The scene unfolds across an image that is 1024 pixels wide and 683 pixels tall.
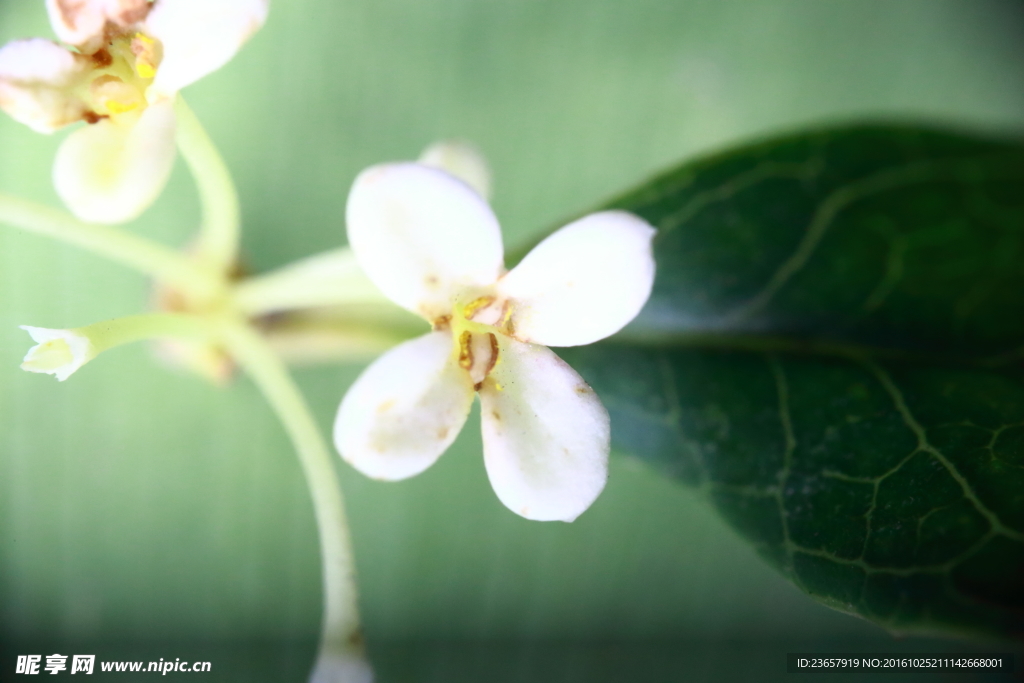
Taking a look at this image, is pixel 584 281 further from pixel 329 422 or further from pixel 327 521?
pixel 329 422

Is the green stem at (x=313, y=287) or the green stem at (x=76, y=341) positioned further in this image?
the green stem at (x=313, y=287)

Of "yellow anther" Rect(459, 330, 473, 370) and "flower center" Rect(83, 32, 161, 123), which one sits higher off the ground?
"flower center" Rect(83, 32, 161, 123)

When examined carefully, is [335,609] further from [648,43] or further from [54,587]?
[648,43]

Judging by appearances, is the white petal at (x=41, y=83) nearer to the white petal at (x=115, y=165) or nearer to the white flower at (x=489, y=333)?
the white petal at (x=115, y=165)

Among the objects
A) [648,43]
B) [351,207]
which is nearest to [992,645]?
[351,207]

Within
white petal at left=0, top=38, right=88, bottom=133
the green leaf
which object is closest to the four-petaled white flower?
white petal at left=0, top=38, right=88, bottom=133

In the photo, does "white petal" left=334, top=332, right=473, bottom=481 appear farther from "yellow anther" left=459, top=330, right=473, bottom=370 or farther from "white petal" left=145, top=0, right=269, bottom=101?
"white petal" left=145, top=0, right=269, bottom=101

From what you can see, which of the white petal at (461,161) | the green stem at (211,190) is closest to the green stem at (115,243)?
the green stem at (211,190)
